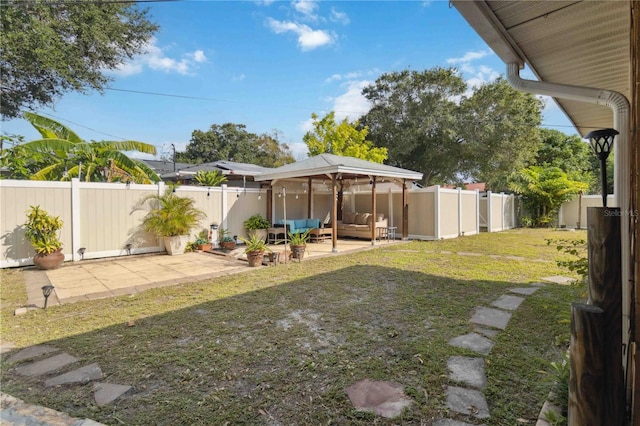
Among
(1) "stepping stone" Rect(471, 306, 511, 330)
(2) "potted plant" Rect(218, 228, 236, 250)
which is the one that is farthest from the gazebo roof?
(1) "stepping stone" Rect(471, 306, 511, 330)

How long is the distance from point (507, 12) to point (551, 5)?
0.28m

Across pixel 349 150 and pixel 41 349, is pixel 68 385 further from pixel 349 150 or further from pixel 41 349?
pixel 349 150

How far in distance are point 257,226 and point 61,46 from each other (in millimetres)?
8909

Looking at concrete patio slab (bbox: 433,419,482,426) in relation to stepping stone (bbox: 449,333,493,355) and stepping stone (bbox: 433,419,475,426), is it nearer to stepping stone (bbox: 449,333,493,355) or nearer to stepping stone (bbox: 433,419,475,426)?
stepping stone (bbox: 433,419,475,426)

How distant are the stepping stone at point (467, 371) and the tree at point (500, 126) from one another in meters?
20.7

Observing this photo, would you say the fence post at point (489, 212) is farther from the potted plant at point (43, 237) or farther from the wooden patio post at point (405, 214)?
the potted plant at point (43, 237)

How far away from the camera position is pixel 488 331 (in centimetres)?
382

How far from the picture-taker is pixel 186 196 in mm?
10062

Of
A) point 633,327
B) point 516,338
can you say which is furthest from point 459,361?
point 633,327

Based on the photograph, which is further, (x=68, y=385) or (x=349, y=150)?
(x=349, y=150)


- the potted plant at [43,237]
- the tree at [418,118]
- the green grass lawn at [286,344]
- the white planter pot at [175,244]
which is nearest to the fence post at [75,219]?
the potted plant at [43,237]

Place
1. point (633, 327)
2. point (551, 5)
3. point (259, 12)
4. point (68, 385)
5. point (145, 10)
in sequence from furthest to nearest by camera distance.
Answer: point (145, 10) < point (259, 12) < point (68, 385) < point (551, 5) < point (633, 327)

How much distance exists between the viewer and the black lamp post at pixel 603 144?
2.19 metres

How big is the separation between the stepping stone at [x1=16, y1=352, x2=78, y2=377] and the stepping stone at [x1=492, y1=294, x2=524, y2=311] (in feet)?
17.6
